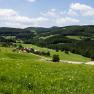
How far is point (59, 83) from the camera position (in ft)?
69.7

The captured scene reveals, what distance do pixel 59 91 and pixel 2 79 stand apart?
3840mm

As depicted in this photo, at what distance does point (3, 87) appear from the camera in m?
17.4

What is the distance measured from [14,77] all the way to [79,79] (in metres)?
5.88

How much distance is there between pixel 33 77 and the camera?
2170 centimetres

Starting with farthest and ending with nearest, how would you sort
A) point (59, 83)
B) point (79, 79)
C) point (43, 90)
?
point (79, 79)
point (59, 83)
point (43, 90)

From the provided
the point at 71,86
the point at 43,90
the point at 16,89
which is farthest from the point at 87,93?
the point at 16,89

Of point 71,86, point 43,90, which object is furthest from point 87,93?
point 43,90

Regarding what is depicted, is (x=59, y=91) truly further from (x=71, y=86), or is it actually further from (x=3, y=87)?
(x=3, y=87)

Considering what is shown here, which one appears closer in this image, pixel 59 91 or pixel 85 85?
pixel 59 91

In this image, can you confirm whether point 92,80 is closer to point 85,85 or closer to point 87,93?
point 85,85

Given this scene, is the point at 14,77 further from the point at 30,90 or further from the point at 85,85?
the point at 85,85

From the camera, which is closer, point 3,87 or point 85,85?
point 3,87

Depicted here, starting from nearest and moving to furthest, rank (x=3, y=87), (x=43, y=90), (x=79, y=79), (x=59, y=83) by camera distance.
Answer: (x=3, y=87)
(x=43, y=90)
(x=59, y=83)
(x=79, y=79)

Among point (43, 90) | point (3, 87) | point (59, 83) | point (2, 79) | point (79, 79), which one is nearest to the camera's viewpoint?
point (3, 87)
